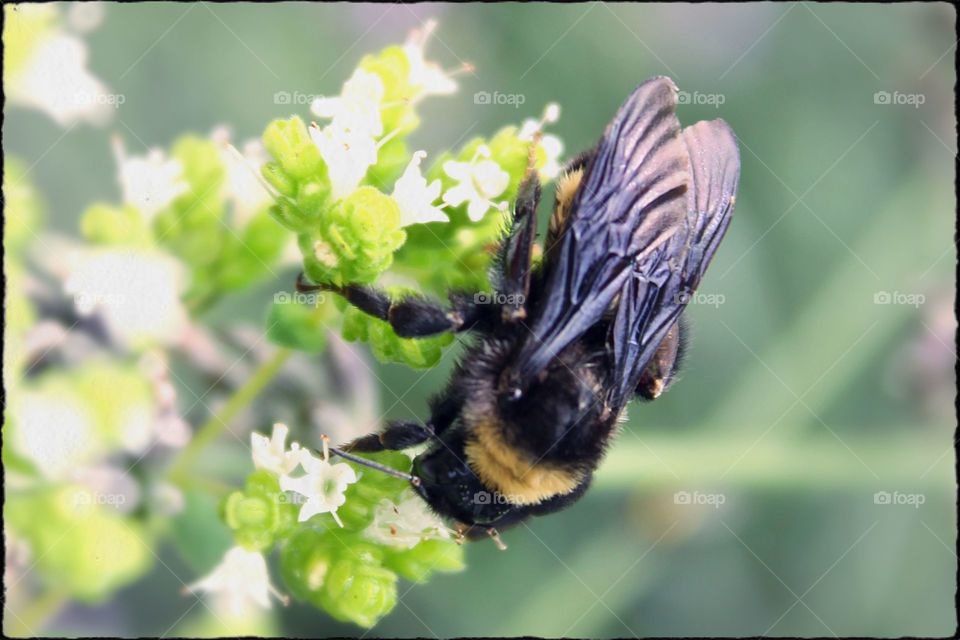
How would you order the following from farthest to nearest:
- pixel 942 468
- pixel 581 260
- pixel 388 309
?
pixel 942 468, pixel 388 309, pixel 581 260

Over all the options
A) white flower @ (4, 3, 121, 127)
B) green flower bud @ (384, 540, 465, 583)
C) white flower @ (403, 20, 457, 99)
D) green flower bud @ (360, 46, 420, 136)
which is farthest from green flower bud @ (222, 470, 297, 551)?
white flower @ (4, 3, 121, 127)

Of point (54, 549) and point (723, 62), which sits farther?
point (723, 62)

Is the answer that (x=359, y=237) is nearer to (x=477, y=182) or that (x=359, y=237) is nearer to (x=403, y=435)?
(x=477, y=182)

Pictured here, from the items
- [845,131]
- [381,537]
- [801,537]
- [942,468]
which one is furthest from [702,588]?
[381,537]

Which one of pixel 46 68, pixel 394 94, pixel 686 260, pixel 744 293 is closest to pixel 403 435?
pixel 686 260

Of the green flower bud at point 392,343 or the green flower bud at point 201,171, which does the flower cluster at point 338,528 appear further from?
the green flower bud at point 201,171

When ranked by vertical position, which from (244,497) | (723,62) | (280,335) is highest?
(723,62)

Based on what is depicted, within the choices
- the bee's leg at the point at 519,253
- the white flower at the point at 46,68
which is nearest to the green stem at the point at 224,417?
the bee's leg at the point at 519,253

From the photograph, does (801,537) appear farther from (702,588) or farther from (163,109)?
(163,109)
